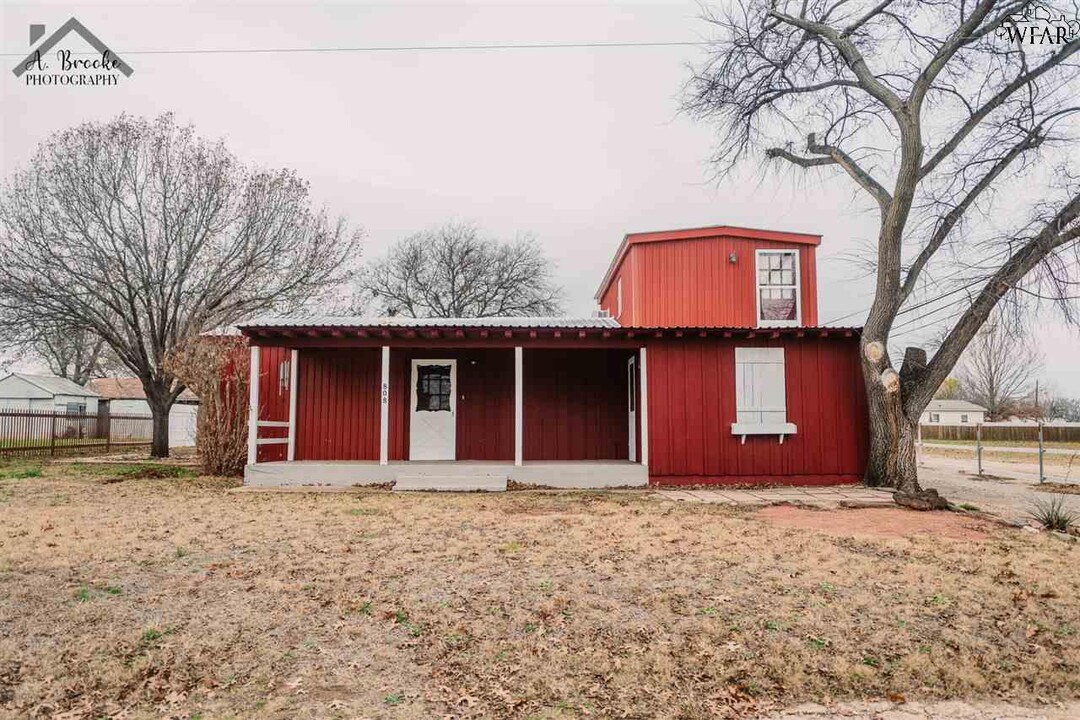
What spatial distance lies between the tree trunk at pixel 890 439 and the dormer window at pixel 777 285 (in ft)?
9.58

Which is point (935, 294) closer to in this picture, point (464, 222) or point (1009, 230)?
point (1009, 230)

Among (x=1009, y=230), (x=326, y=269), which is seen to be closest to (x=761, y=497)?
(x=1009, y=230)

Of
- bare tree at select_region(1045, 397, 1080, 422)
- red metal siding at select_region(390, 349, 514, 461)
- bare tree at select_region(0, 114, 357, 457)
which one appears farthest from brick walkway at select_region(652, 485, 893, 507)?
bare tree at select_region(1045, 397, 1080, 422)

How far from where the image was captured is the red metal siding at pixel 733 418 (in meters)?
10.8

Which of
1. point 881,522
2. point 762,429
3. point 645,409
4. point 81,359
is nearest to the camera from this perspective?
point 881,522

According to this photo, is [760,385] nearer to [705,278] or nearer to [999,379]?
[705,278]

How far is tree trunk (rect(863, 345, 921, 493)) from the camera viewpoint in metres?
10.2

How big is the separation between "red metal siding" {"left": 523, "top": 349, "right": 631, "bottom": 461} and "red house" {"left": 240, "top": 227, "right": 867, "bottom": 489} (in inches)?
1.1

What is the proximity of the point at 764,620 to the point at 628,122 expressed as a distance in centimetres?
1293

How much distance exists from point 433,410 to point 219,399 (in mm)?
3776

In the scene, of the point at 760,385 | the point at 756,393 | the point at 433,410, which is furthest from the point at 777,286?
the point at 433,410

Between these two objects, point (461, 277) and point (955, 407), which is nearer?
point (461, 277)

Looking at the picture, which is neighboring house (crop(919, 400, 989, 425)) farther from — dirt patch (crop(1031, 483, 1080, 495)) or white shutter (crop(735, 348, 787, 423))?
white shutter (crop(735, 348, 787, 423))

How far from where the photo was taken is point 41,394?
93.7ft
